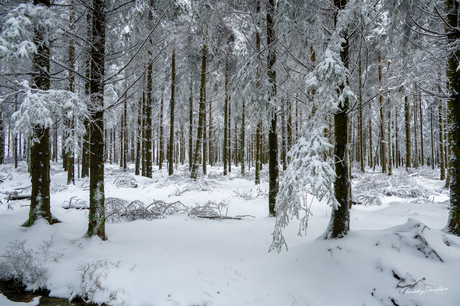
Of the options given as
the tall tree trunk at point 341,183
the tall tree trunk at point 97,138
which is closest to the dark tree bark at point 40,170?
the tall tree trunk at point 97,138

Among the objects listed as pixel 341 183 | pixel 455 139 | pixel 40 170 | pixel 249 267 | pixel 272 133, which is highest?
pixel 272 133

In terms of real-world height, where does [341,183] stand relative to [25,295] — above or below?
above

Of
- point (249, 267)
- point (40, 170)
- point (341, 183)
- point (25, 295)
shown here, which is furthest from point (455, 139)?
point (40, 170)

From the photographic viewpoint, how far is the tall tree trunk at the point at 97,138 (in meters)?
4.48

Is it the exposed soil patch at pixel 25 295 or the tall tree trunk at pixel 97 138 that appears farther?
the tall tree trunk at pixel 97 138

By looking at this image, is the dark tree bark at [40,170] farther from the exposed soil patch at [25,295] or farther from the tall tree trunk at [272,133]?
the tall tree trunk at [272,133]

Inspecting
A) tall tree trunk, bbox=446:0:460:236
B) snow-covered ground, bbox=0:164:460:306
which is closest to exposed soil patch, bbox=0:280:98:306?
snow-covered ground, bbox=0:164:460:306

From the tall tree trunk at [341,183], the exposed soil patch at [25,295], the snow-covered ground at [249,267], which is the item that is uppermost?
the tall tree trunk at [341,183]

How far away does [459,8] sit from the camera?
411 cm

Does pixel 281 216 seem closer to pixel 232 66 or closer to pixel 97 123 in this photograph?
pixel 97 123

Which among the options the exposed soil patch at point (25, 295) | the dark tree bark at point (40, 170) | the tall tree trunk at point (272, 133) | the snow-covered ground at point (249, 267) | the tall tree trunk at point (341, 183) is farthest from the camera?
the tall tree trunk at point (272, 133)

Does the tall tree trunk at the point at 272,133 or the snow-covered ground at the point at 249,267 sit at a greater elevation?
the tall tree trunk at the point at 272,133

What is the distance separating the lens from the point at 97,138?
453 centimetres

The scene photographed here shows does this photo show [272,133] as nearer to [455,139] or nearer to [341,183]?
[341,183]
